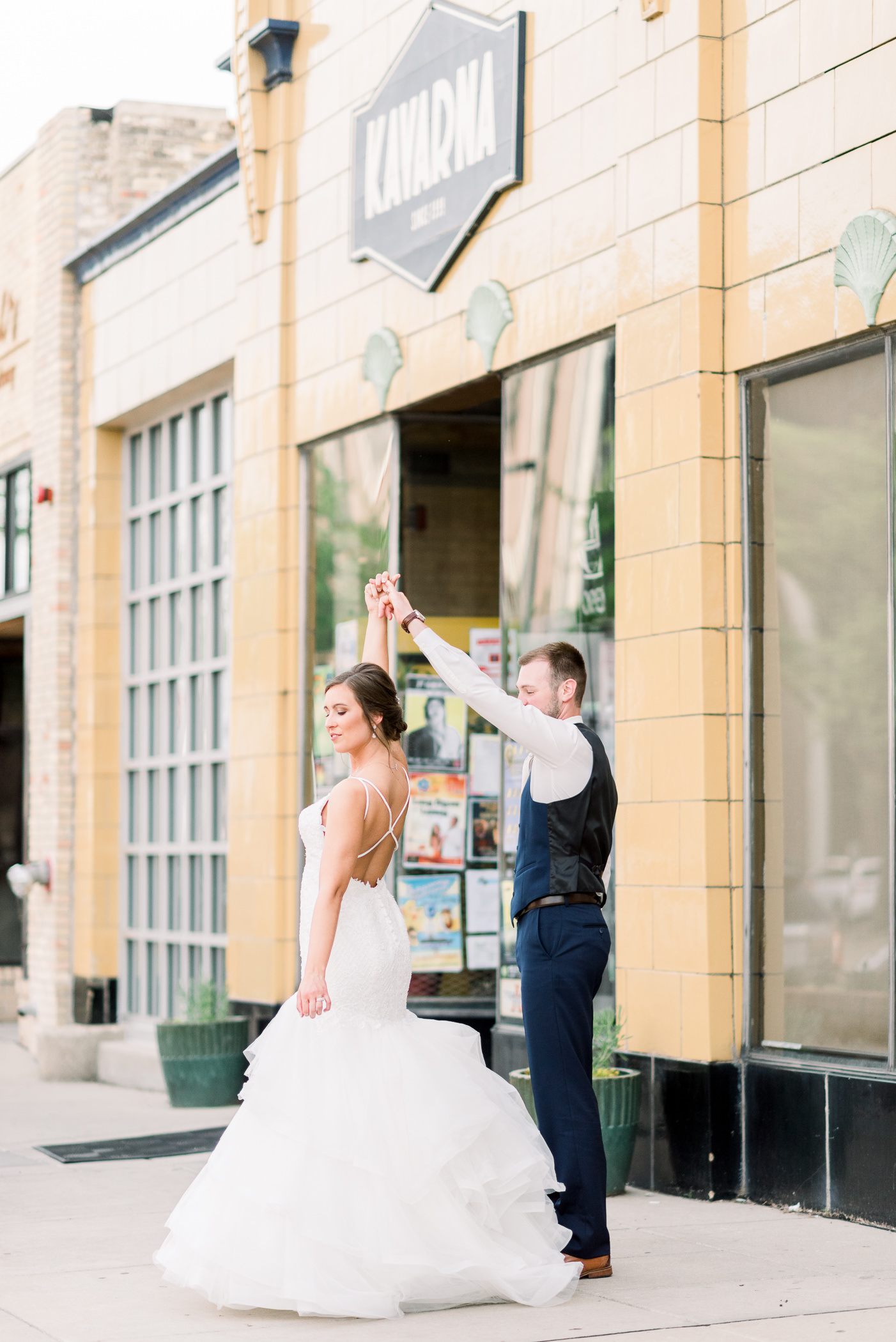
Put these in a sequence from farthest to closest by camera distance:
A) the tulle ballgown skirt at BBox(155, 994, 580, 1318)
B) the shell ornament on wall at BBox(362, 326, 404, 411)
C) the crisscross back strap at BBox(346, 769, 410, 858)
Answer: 1. the shell ornament on wall at BBox(362, 326, 404, 411)
2. the crisscross back strap at BBox(346, 769, 410, 858)
3. the tulle ballgown skirt at BBox(155, 994, 580, 1318)

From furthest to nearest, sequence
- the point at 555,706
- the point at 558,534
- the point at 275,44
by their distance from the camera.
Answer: the point at 275,44 < the point at 558,534 < the point at 555,706

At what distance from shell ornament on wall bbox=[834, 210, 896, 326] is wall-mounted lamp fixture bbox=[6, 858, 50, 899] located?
866 centimetres

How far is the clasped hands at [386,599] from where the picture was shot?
5.61m

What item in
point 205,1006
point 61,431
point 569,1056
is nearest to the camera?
point 569,1056

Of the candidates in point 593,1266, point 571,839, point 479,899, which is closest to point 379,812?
point 571,839

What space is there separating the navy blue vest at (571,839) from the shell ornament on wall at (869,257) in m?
2.09

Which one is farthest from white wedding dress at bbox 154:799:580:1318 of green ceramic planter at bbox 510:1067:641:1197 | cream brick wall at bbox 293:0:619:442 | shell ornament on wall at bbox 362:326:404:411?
shell ornament on wall at bbox 362:326:404:411

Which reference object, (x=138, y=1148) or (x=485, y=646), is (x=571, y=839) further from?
(x=485, y=646)

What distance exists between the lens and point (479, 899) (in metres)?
10.3

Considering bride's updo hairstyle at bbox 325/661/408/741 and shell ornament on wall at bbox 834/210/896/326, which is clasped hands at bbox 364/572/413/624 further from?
shell ornament on wall at bbox 834/210/896/326

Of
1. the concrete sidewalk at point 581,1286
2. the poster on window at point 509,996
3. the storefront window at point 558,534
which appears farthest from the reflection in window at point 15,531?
the concrete sidewalk at point 581,1286

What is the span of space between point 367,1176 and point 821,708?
9.10 feet

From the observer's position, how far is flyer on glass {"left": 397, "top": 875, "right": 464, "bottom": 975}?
10188 mm

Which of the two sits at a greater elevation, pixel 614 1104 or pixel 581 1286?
pixel 614 1104
